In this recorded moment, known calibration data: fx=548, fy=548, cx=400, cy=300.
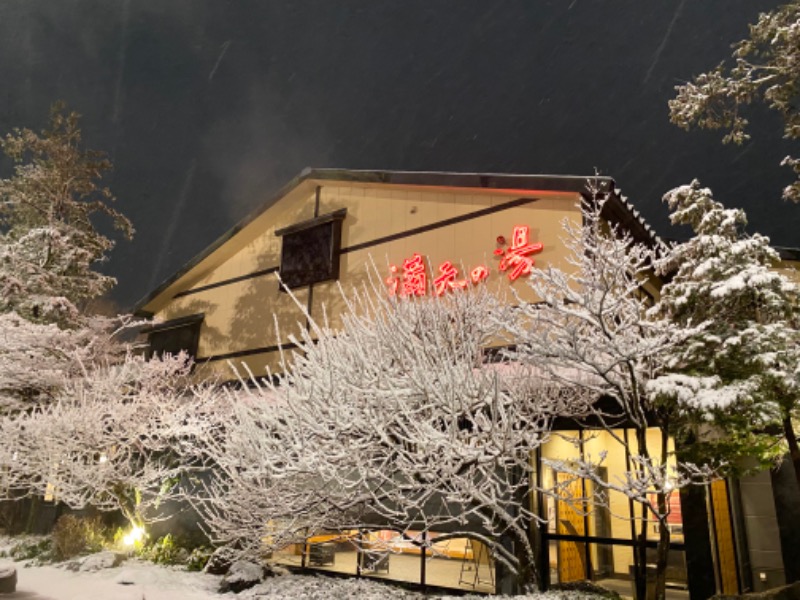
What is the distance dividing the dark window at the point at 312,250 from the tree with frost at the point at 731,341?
31.2 feet

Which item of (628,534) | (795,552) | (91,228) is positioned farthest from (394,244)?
(91,228)

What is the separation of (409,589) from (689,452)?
6399 millimetres

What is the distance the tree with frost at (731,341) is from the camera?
6.76 m

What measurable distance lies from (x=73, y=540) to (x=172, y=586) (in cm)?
491

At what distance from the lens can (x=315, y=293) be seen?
1598 centimetres

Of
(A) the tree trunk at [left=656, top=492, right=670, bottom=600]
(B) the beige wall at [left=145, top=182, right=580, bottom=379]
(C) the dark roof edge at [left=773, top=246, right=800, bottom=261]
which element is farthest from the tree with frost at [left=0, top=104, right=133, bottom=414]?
(C) the dark roof edge at [left=773, top=246, right=800, bottom=261]

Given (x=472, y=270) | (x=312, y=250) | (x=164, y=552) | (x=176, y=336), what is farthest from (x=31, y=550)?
(x=472, y=270)

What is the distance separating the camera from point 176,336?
1973cm

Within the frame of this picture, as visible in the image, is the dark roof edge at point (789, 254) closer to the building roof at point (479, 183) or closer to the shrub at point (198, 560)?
the building roof at point (479, 183)

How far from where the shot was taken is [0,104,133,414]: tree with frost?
1625cm

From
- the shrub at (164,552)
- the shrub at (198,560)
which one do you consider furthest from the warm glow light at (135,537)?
the shrub at (198,560)

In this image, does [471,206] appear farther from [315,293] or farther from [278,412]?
[278,412]

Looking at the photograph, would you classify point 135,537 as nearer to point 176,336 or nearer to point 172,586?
point 172,586

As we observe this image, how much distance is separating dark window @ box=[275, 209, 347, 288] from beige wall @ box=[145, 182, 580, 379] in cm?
26
